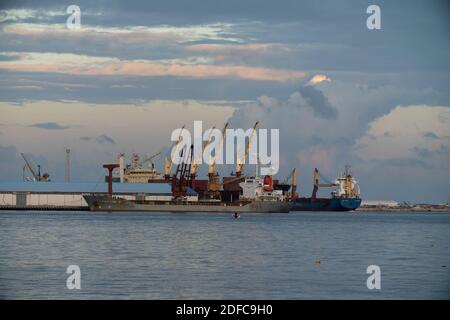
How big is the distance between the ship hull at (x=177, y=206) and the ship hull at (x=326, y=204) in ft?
97.1

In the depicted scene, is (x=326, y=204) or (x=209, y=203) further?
(x=326, y=204)

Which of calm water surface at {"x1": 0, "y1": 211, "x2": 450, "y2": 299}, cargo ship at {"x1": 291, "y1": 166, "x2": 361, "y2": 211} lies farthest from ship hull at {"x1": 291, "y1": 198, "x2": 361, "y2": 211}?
calm water surface at {"x1": 0, "y1": 211, "x2": 450, "y2": 299}

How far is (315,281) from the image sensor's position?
3700 centimetres

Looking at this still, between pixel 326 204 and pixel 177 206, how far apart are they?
42.4m

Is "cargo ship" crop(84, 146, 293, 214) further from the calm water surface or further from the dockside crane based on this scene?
the calm water surface

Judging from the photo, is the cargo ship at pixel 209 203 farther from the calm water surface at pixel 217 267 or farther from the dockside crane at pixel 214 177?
the calm water surface at pixel 217 267

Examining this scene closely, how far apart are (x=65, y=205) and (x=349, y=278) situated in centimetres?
11896

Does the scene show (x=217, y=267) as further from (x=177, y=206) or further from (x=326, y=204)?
(x=326, y=204)

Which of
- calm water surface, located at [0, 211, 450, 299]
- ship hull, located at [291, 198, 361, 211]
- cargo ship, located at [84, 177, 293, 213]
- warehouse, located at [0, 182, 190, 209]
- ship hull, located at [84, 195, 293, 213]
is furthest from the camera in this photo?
ship hull, located at [291, 198, 361, 211]

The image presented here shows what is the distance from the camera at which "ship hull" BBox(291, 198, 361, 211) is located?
176 m

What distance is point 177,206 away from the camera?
143875 millimetres

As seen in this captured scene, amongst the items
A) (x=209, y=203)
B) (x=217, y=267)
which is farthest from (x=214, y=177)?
(x=217, y=267)

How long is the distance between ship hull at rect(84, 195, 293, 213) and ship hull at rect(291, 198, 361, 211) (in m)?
29.6
